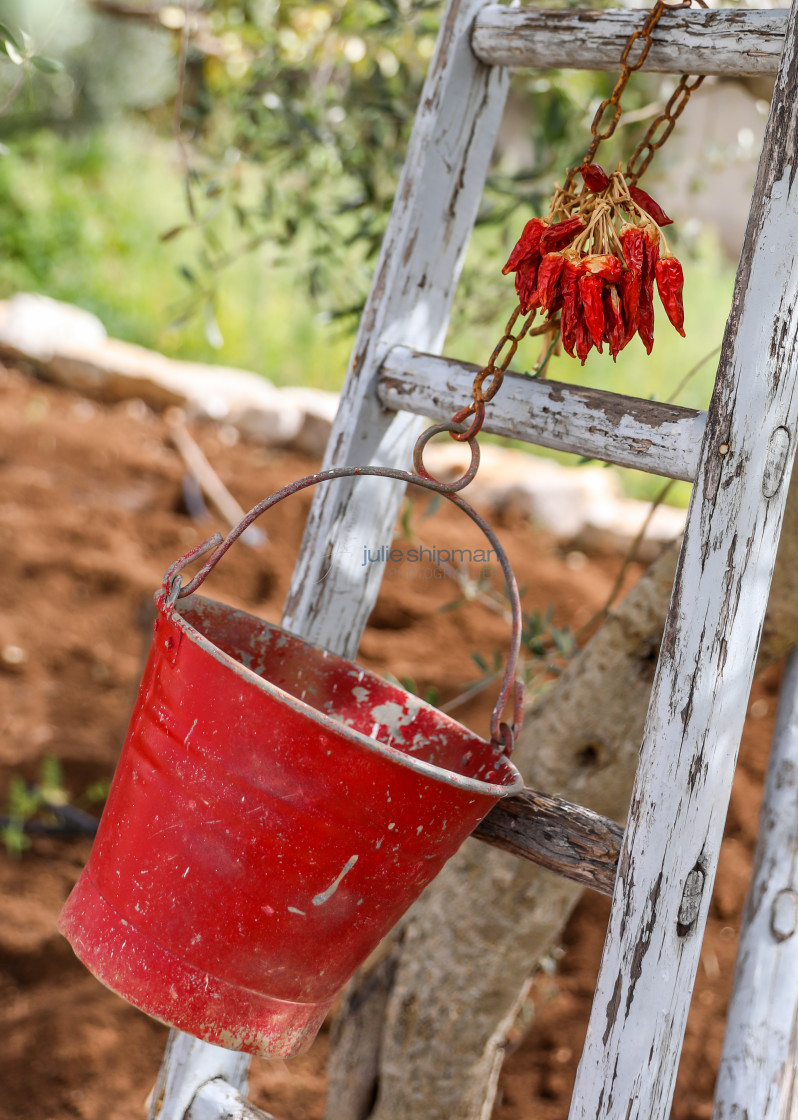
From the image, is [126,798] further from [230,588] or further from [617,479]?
[617,479]

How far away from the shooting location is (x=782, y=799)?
54.0 inches

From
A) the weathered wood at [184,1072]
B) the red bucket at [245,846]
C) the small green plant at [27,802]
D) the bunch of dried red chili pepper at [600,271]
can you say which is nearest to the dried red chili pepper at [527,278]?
the bunch of dried red chili pepper at [600,271]

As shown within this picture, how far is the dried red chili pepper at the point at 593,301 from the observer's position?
911 millimetres

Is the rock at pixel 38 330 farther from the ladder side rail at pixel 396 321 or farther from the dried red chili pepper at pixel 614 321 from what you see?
the dried red chili pepper at pixel 614 321

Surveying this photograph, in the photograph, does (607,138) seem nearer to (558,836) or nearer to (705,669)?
(705,669)

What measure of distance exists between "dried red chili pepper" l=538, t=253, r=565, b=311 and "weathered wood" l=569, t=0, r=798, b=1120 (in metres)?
0.16

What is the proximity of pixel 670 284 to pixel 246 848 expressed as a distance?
2.15 feet

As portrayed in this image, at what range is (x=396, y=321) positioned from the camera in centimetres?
120

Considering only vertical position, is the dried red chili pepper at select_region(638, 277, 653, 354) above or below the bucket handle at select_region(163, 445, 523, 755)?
above

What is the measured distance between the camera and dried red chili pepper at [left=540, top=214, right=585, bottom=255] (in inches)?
37.9

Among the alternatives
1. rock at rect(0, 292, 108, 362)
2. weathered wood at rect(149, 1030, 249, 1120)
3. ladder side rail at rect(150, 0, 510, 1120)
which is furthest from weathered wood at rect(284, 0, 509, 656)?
rock at rect(0, 292, 108, 362)

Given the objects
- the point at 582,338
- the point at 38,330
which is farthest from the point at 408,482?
the point at 38,330

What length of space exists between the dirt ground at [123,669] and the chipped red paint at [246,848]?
0.43 meters

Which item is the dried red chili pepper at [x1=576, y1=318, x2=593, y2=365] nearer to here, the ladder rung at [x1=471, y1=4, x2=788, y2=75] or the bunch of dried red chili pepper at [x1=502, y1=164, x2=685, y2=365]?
the bunch of dried red chili pepper at [x1=502, y1=164, x2=685, y2=365]
